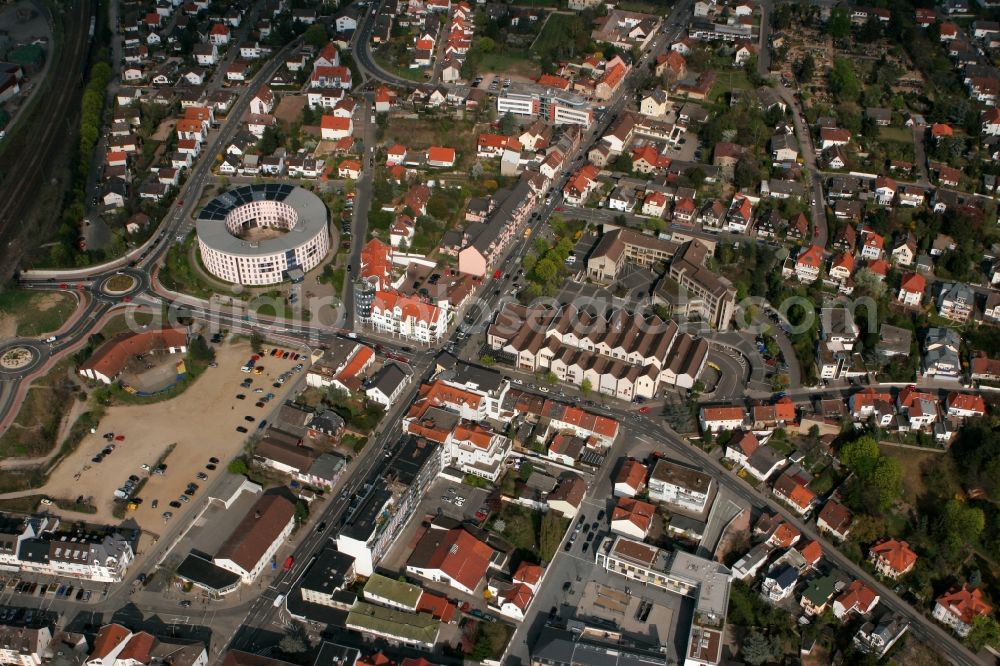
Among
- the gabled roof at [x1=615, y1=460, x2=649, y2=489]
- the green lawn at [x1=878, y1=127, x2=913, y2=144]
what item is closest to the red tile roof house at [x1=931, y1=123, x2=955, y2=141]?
the green lawn at [x1=878, y1=127, x2=913, y2=144]

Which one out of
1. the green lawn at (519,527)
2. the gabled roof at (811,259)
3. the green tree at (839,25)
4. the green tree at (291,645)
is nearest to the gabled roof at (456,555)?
the green lawn at (519,527)

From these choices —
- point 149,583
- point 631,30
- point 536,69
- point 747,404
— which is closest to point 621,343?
point 747,404

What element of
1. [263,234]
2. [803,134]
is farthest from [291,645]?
[803,134]

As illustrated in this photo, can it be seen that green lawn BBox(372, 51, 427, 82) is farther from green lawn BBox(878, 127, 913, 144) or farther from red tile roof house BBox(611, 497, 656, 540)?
red tile roof house BBox(611, 497, 656, 540)

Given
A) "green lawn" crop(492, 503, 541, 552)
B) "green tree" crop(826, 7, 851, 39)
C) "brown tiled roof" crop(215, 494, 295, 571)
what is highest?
"green tree" crop(826, 7, 851, 39)

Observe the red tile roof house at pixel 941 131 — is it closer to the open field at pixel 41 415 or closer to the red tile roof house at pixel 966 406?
the red tile roof house at pixel 966 406

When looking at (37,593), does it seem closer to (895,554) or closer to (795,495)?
(795,495)
